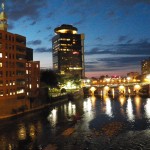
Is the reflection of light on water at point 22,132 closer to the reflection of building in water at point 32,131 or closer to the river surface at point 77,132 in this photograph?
the river surface at point 77,132

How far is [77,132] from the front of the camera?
7675 cm

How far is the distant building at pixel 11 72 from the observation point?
99375 millimetres

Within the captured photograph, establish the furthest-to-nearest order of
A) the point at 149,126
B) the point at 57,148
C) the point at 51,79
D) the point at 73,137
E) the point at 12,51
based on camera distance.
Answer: the point at 51,79, the point at 12,51, the point at 149,126, the point at 73,137, the point at 57,148

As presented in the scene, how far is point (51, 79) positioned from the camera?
163500mm

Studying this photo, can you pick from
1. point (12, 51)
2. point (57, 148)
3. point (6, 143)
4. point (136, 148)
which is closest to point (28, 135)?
point (6, 143)

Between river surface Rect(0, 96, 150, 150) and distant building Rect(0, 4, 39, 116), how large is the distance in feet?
20.5

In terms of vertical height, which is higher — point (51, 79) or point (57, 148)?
point (51, 79)

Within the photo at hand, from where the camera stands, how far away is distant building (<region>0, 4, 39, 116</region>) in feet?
326

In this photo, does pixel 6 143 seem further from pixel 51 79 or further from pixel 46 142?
pixel 51 79

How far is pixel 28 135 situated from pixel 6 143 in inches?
310

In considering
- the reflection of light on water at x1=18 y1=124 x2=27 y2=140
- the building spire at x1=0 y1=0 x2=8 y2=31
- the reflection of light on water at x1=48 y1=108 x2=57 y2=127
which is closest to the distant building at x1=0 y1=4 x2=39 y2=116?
the building spire at x1=0 y1=0 x2=8 y2=31

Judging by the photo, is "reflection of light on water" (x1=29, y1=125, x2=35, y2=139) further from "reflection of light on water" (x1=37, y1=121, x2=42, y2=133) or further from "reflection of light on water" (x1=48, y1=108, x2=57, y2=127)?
"reflection of light on water" (x1=48, y1=108, x2=57, y2=127)

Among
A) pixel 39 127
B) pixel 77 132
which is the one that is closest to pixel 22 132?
pixel 39 127

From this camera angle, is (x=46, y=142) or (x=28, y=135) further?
(x=28, y=135)
